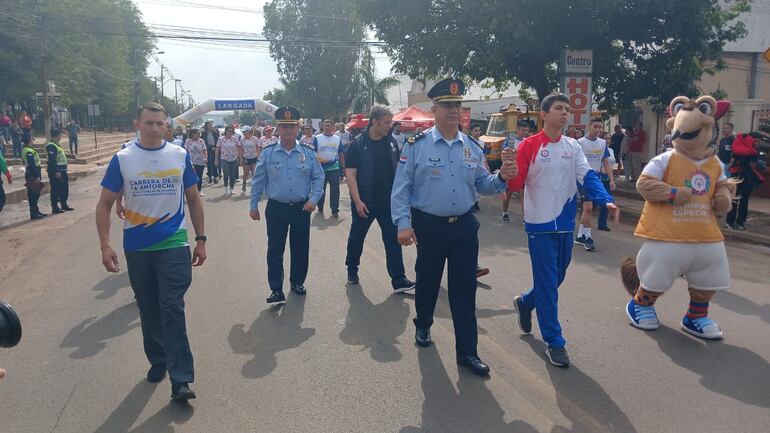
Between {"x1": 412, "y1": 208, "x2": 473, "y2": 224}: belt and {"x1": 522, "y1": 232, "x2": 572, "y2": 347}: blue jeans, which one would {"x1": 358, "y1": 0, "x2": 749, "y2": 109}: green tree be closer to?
{"x1": 522, "y1": 232, "x2": 572, "y2": 347}: blue jeans

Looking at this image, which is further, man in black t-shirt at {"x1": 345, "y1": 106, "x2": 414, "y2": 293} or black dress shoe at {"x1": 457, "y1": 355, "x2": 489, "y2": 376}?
man in black t-shirt at {"x1": 345, "y1": 106, "x2": 414, "y2": 293}

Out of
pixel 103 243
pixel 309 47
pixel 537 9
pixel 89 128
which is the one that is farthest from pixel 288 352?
pixel 89 128

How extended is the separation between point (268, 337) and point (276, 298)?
96 centimetres

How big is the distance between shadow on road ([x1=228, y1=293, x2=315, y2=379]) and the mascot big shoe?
10.0 feet

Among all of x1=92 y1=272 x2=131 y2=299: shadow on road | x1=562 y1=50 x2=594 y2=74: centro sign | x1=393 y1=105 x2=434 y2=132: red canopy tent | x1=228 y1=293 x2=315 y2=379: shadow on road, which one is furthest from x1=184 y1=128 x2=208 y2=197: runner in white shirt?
x1=228 y1=293 x2=315 y2=379: shadow on road

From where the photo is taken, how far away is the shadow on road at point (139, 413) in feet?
12.6

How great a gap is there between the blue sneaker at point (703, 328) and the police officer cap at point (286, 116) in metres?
4.19

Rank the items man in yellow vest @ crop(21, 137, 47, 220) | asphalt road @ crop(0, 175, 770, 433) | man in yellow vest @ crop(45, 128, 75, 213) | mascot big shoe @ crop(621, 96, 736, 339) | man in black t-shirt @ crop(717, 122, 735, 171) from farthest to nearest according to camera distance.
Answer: man in yellow vest @ crop(45, 128, 75, 213) → man in yellow vest @ crop(21, 137, 47, 220) → man in black t-shirt @ crop(717, 122, 735, 171) → mascot big shoe @ crop(621, 96, 736, 339) → asphalt road @ crop(0, 175, 770, 433)

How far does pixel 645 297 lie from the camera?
17.9ft

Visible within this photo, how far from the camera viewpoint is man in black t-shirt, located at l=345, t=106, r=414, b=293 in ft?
21.9

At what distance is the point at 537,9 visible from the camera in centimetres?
1583

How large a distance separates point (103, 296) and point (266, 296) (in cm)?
186

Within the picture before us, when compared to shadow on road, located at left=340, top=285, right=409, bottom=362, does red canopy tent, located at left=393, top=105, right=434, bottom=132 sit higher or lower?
higher

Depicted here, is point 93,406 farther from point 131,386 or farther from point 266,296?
point 266,296
